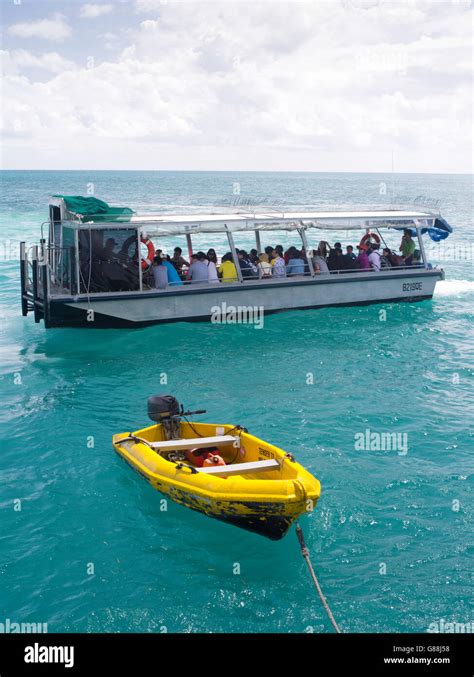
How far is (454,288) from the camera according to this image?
26.5 metres

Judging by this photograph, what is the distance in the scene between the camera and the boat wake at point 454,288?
25.4 m

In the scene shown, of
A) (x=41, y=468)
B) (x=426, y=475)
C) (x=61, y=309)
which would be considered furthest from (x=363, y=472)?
(x=61, y=309)

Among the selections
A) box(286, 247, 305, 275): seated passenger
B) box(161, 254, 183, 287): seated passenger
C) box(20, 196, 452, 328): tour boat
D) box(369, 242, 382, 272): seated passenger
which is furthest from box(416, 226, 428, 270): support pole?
box(161, 254, 183, 287): seated passenger

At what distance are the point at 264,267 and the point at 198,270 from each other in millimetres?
1980

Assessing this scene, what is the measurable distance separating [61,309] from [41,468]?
6492mm

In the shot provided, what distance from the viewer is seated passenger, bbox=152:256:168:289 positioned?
17834 mm

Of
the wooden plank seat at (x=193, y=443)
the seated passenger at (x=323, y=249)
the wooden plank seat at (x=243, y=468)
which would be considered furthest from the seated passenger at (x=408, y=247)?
the wooden plank seat at (x=243, y=468)

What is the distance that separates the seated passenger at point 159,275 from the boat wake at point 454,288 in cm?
1123

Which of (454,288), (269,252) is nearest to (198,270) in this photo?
(269,252)

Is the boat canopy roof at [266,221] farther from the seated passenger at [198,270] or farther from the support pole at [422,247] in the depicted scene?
the seated passenger at [198,270]

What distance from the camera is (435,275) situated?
72.1ft

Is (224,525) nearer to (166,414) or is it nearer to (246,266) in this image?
(166,414)

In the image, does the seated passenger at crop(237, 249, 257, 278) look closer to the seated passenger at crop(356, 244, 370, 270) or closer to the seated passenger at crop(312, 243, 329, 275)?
the seated passenger at crop(312, 243, 329, 275)

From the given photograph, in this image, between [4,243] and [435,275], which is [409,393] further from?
[4,243]
